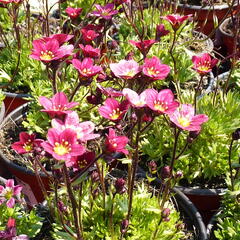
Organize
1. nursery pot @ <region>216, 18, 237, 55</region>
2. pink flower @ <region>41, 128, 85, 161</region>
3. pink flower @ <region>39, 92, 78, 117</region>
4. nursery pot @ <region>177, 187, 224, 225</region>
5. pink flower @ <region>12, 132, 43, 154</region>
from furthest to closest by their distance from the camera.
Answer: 1. nursery pot @ <region>216, 18, 237, 55</region>
2. nursery pot @ <region>177, 187, 224, 225</region>
3. pink flower @ <region>12, 132, 43, 154</region>
4. pink flower @ <region>39, 92, 78, 117</region>
5. pink flower @ <region>41, 128, 85, 161</region>

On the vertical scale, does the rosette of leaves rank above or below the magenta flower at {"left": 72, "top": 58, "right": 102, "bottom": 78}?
below

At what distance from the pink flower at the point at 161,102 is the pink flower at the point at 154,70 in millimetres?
49

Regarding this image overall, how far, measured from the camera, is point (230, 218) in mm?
1539

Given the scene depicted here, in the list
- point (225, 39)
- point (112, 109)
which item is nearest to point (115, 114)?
point (112, 109)

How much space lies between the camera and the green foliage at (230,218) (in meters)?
1.46

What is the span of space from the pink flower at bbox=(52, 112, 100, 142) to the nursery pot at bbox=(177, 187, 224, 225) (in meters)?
0.88

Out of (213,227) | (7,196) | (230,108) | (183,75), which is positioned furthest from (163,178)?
(183,75)

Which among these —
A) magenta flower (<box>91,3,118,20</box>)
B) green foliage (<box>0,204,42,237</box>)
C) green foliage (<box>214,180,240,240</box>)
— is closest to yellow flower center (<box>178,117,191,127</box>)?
green foliage (<box>214,180,240,240</box>)

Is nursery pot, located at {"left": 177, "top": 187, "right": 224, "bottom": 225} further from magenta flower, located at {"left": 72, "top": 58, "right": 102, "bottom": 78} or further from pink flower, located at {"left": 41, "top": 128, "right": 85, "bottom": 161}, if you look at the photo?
pink flower, located at {"left": 41, "top": 128, "right": 85, "bottom": 161}

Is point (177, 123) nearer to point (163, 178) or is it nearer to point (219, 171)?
point (163, 178)

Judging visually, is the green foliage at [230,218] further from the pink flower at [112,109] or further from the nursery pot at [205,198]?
the pink flower at [112,109]

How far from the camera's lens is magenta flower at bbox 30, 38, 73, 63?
1201mm

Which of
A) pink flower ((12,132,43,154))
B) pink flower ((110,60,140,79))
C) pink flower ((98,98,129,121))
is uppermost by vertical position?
pink flower ((110,60,140,79))

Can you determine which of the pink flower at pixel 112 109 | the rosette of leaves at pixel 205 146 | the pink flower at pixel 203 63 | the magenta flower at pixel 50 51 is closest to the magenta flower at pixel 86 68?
the magenta flower at pixel 50 51
